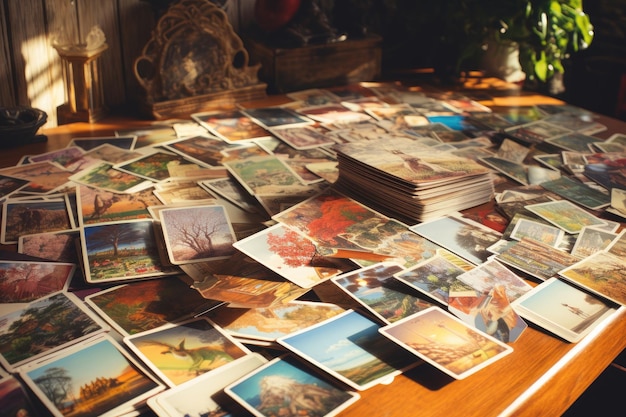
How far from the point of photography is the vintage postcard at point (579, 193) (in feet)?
5.81

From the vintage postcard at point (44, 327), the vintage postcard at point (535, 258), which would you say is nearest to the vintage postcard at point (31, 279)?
the vintage postcard at point (44, 327)

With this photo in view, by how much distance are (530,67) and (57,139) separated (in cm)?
167

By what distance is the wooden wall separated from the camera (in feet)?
6.58

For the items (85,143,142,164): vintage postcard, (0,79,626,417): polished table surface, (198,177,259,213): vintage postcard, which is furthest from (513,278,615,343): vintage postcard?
(85,143,142,164): vintage postcard

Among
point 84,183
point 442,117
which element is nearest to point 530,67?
point 442,117

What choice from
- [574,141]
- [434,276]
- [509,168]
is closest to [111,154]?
[434,276]

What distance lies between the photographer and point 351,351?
1.16 m

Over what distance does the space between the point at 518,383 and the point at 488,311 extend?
0.62ft

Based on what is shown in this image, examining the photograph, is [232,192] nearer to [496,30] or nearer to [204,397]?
[204,397]

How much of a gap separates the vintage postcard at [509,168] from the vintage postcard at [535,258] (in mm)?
396

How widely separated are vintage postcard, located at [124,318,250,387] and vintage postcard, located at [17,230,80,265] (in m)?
Result: 0.33

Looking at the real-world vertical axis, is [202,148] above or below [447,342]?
above

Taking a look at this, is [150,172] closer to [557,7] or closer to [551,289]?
[551,289]

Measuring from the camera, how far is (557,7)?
7.93 ft
